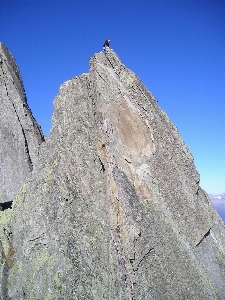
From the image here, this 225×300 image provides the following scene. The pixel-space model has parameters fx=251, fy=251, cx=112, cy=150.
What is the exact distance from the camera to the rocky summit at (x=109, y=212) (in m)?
14.2

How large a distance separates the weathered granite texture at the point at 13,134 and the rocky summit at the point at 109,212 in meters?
4.18

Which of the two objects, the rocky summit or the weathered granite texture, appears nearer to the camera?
the rocky summit

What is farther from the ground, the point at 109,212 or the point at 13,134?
the point at 13,134

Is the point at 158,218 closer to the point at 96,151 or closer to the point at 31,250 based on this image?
the point at 96,151

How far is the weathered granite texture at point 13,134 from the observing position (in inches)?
859

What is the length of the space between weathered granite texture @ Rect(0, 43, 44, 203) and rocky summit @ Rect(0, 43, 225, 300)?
418 cm

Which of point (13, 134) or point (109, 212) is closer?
point (109, 212)

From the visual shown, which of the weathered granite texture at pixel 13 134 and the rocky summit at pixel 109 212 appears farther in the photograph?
the weathered granite texture at pixel 13 134

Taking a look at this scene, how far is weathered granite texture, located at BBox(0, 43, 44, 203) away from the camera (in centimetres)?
2181

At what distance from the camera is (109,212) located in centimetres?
1554

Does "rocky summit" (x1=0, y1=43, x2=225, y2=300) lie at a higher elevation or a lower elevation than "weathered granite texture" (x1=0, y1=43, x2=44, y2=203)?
lower

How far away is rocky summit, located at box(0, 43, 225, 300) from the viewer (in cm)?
1423

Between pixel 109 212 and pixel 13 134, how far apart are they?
13117 millimetres

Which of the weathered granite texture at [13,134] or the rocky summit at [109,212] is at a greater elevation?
the weathered granite texture at [13,134]
